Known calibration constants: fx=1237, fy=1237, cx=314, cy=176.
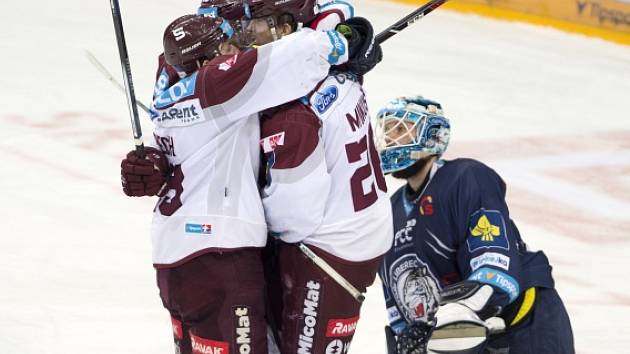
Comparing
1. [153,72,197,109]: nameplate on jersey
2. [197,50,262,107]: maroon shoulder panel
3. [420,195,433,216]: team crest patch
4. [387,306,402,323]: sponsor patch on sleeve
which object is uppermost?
[197,50,262,107]: maroon shoulder panel

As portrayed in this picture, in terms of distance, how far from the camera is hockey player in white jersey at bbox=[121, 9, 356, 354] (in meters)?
3.08

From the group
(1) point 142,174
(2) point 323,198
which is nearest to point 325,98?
(2) point 323,198

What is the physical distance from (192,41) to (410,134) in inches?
33.8

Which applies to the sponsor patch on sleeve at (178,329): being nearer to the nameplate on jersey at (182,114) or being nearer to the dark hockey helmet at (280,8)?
the nameplate on jersey at (182,114)

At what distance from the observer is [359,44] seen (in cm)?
329

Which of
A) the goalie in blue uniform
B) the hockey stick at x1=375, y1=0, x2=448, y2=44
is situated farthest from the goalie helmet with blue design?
the hockey stick at x1=375, y1=0, x2=448, y2=44

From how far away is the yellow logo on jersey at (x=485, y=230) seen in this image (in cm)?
350

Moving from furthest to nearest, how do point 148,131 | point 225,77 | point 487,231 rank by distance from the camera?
point 148,131 → point 487,231 → point 225,77

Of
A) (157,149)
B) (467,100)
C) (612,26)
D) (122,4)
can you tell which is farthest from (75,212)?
(612,26)

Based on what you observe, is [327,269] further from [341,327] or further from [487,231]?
[487,231]

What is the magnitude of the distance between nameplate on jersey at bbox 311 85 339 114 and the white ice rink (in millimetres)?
1622

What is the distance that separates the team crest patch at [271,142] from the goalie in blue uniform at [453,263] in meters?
0.67

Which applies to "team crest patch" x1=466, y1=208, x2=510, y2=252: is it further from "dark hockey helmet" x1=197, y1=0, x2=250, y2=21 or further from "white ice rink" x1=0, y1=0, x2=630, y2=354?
"white ice rink" x1=0, y1=0, x2=630, y2=354

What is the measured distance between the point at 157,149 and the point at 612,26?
23.1ft
